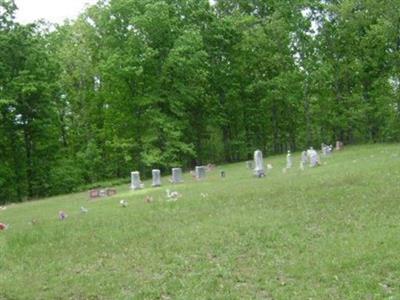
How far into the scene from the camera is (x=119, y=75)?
3575 cm

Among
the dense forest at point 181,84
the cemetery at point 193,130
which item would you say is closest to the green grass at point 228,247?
the cemetery at point 193,130

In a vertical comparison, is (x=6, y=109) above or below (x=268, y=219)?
above

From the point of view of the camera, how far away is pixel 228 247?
11289 millimetres

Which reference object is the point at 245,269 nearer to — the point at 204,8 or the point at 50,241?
the point at 50,241

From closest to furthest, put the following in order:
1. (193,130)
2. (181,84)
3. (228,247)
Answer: (228,247), (181,84), (193,130)

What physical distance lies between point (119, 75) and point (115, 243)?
2457 cm

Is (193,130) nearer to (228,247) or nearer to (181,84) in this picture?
(181,84)

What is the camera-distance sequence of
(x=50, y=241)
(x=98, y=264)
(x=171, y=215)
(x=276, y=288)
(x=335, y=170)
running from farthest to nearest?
(x=335, y=170) → (x=171, y=215) → (x=50, y=241) → (x=98, y=264) → (x=276, y=288)

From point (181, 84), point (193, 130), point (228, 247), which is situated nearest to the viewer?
point (228, 247)

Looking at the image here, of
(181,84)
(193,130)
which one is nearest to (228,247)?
(181,84)

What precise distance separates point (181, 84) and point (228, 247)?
28.2 meters

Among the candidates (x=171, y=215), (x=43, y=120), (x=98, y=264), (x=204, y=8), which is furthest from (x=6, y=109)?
(x=98, y=264)

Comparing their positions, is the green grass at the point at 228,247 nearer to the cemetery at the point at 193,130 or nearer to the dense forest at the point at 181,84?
the cemetery at the point at 193,130

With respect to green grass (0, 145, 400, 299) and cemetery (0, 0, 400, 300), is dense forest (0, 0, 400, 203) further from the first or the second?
green grass (0, 145, 400, 299)
